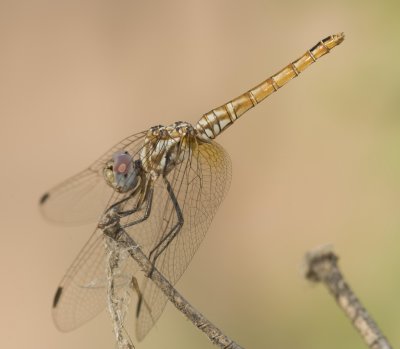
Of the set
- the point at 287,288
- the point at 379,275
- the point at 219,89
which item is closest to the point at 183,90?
the point at 219,89

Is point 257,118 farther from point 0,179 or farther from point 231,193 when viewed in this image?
point 0,179

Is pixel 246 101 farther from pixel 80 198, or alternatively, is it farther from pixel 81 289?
pixel 81 289

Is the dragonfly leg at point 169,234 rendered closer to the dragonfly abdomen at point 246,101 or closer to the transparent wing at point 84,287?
the transparent wing at point 84,287

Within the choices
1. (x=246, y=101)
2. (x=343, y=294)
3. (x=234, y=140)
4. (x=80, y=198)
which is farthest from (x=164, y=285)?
(x=234, y=140)

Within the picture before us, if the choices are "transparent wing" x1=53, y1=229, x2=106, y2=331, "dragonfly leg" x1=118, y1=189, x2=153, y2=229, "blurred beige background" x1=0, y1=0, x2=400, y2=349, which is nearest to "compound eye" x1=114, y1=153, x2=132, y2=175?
"dragonfly leg" x1=118, y1=189, x2=153, y2=229

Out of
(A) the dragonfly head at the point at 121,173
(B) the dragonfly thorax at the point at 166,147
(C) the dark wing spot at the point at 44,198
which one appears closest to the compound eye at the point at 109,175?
(A) the dragonfly head at the point at 121,173

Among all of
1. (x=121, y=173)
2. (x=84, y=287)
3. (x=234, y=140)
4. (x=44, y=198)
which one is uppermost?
(x=234, y=140)

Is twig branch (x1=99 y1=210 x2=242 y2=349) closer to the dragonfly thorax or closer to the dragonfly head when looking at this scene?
the dragonfly head
